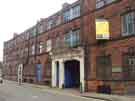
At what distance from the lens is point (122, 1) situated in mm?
25578

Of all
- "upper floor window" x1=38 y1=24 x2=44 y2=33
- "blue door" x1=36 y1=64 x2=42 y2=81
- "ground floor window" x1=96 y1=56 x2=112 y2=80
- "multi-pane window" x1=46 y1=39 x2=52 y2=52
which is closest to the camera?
"ground floor window" x1=96 y1=56 x2=112 y2=80

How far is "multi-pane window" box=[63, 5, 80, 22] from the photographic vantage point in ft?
110

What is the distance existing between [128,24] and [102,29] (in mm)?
2809

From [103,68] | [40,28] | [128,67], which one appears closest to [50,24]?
[40,28]

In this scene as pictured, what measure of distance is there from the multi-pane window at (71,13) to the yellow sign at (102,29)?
6200mm

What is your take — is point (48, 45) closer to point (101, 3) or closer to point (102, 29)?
A: point (101, 3)

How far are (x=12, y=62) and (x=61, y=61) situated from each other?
29.8 metres

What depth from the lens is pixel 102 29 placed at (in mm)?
27078

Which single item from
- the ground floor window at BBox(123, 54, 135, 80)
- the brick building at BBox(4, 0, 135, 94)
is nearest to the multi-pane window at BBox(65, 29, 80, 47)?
the brick building at BBox(4, 0, 135, 94)

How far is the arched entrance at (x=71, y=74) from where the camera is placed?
35.7 meters

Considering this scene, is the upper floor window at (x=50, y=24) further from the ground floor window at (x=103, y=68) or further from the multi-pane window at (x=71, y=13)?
the ground floor window at (x=103, y=68)

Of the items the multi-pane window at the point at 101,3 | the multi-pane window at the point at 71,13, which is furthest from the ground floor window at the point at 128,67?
the multi-pane window at the point at 71,13

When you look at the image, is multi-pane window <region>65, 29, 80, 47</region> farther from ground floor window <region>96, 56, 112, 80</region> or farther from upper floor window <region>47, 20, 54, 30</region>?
upper floor window <region>47, 20, 54, 30</region>

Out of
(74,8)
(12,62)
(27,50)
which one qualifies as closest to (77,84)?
(74,8)
